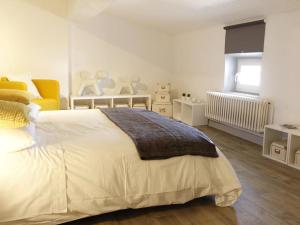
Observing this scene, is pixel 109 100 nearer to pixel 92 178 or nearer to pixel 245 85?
pixel 245 85

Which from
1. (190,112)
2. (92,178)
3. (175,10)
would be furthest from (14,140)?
(190,112)

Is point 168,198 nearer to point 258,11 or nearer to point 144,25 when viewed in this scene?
point 258,11

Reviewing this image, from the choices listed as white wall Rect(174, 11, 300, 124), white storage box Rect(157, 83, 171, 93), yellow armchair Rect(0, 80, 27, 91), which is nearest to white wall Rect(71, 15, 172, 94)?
white storage box Rect(157, 83, 171, 93)

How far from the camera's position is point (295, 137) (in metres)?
3.05

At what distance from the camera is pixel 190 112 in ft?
17.1

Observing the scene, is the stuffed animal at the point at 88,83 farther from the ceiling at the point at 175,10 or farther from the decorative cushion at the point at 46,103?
the ceiling at the point at 175,10

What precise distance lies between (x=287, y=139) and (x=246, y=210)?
1464 millimetres

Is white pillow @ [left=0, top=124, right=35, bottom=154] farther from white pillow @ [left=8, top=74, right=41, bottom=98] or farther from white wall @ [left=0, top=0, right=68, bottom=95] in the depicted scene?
white wall @ [left=0, top=0, right=68, bottom=95]

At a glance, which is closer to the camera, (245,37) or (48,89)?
(245,37)

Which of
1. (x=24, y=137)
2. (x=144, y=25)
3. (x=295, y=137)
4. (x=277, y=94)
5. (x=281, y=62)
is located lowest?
(x=295, y=137)

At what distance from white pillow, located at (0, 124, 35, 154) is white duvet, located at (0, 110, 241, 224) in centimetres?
3

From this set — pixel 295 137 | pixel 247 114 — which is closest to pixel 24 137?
pixel 295 137

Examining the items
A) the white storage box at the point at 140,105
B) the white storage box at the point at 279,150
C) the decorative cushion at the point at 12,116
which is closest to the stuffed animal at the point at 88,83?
the white storage box at the point at 140,105

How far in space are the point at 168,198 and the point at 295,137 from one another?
180 centimetres
